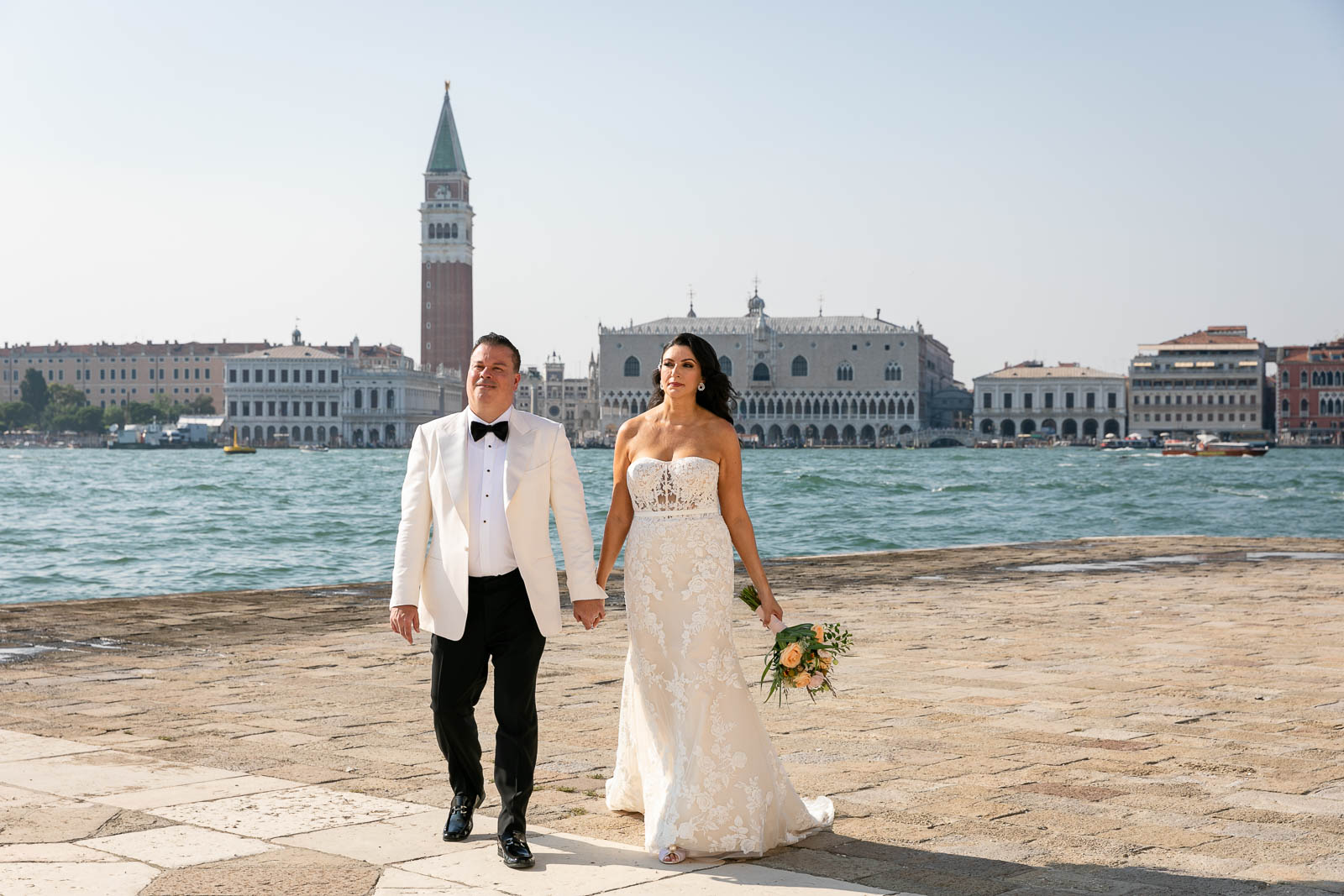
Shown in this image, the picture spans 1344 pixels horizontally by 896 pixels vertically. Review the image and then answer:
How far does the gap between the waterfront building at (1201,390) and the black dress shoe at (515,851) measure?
93653 mm

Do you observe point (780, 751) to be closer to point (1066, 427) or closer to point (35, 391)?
point (1066, 427)

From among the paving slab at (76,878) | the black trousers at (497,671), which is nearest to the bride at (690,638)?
the black trousers at (497,671)

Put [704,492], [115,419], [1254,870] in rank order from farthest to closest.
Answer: [115,419] < [704,492] < [1254,870]

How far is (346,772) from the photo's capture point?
373 cm

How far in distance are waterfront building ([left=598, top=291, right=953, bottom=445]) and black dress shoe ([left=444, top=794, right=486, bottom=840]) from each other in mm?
89460

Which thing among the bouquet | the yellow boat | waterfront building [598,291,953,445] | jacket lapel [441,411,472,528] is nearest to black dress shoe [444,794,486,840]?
jacket lapel [441,411,472,528]

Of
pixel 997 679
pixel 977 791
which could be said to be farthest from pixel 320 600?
pixel 977 791

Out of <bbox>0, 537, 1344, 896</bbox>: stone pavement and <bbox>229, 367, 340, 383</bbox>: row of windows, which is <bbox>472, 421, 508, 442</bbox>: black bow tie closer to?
<bbox>0, 537, 1344, 896</bbox>: stone pavement

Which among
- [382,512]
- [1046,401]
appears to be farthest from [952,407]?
[382,512]

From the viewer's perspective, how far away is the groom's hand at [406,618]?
10.3 ft

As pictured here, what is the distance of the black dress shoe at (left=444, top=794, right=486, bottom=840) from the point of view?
308 centimetres

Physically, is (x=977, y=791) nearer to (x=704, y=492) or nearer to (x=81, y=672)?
(x=704, y=492)

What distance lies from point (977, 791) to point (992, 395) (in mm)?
93561

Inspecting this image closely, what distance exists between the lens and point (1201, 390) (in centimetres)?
9138
